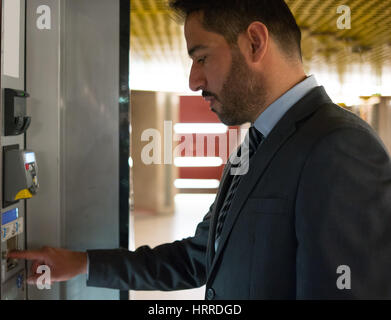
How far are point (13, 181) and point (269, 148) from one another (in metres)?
0.88

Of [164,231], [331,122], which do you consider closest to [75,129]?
[331,122]

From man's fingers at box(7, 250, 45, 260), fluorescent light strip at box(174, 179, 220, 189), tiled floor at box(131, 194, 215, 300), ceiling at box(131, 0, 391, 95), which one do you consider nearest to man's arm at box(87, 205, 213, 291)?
man's fingers at box(7, 250, 45, 260)

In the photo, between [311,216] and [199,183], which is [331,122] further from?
[199,183]

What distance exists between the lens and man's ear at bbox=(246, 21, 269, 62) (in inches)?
53.4

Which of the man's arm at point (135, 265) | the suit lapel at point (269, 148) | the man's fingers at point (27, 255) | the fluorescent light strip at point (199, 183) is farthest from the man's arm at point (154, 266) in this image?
the fluorescent light strip at point (199, 183)

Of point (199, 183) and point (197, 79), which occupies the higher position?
point (197, 79)

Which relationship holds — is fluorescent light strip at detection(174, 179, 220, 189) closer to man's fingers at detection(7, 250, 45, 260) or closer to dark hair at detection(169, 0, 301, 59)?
man's fingers at detection(7, 250, 45, 260)

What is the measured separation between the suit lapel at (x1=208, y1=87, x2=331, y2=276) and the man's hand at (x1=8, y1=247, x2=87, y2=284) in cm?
64

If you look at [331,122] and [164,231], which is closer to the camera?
[331,122]

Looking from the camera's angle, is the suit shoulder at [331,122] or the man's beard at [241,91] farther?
the man's beard at [241,91]

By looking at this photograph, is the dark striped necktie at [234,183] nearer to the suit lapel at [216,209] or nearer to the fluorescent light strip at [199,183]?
the suit lapel at [216,209]

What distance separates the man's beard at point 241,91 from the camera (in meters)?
1.38

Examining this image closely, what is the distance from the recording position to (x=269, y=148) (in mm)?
1271

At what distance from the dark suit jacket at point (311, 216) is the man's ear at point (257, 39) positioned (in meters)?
0.20
